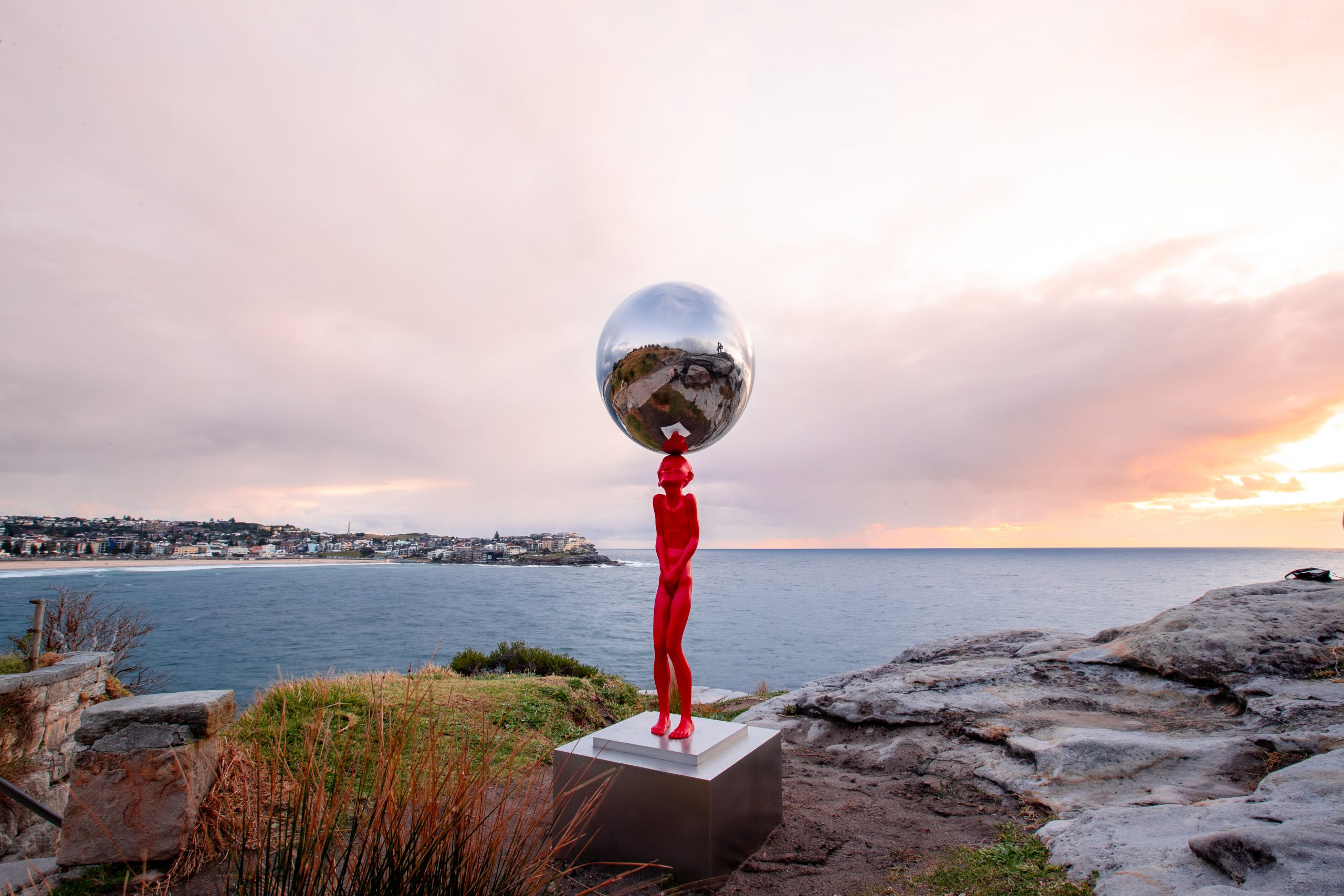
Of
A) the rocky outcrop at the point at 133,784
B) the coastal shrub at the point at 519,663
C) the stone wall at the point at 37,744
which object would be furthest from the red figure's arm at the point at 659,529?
the coastal shrub at the point at 519,663

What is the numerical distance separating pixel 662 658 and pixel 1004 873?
95.0 inches

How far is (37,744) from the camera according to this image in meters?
7.94

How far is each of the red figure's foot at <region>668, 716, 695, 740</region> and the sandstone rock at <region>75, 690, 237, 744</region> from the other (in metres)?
3.05

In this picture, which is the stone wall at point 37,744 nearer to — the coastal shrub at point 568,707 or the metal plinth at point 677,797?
the coastal shrub at point 568,707

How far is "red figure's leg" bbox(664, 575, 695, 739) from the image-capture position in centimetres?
441

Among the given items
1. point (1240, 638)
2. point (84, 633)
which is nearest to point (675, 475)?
point (1240, 638)

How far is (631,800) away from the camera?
4.10 metres

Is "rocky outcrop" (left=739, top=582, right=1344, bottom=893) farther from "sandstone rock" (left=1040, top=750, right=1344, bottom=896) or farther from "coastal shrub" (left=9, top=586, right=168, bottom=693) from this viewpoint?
"coastal shrub" (left=9, top=586, right=168, bottom=693)

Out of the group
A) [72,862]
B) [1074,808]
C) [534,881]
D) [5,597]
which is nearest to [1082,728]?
[1074,808]

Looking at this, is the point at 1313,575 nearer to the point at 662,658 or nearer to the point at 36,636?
the point at 662,658

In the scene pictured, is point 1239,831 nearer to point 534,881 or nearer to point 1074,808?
point 1074,808

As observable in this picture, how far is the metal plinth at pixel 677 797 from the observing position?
12.7 feet

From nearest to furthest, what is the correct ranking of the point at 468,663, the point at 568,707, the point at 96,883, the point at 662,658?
the point at 96,883 < the point at 662,658 < the point at 568,707 < the point at 468,663

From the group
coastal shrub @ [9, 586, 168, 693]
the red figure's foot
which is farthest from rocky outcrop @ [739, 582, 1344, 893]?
coastal shrub @ [9, 586, 168, 693]
